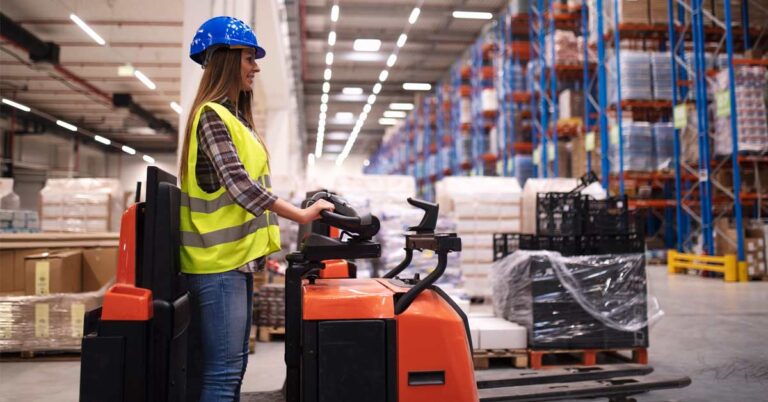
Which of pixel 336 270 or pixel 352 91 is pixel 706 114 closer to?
pixel 336 270

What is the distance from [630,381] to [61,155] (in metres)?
30.1

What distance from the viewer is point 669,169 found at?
10883 mm

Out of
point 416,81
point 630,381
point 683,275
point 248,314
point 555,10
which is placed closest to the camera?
point 248,314

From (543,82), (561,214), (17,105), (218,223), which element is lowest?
(218,223)

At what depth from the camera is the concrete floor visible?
3775 millimetres

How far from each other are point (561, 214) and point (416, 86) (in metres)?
19.5

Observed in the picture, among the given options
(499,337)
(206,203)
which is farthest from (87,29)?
(206,203)

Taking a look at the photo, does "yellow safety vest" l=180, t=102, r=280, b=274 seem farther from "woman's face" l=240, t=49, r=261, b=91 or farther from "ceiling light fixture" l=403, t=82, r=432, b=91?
"ceiling light fixture" l=403, t=82, r=432, b=91

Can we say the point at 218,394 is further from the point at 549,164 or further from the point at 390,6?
the point at 390,6

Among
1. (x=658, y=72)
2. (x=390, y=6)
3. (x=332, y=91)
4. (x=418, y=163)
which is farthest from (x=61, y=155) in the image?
(x=658, y=72)

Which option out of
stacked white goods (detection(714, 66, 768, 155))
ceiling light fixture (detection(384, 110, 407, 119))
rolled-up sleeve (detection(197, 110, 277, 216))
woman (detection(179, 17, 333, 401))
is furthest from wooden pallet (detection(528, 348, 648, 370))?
ceiling light fixture (detection(384, 110, 407, 119))

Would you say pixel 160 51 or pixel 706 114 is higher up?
pixel 160 51

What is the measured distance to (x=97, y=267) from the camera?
543 cm

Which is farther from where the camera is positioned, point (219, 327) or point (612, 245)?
point (612, 245)
